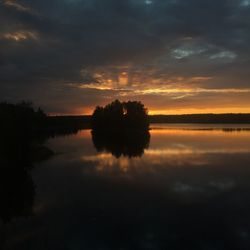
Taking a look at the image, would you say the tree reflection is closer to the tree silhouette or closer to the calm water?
A: the calm water

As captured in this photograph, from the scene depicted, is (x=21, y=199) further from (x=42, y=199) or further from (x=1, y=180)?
(x=1, y=180)

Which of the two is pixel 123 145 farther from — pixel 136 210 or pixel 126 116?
pixel 126 116

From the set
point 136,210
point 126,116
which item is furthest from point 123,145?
point 126,116

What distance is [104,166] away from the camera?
5731 centimetres

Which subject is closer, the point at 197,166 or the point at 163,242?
the point at 163,242

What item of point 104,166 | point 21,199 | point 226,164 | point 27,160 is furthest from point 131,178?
point 27,160

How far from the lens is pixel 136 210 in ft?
97.9

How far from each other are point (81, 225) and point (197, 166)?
33148 mm

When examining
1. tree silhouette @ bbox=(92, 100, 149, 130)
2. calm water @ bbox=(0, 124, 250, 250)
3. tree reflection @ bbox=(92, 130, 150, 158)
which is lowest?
calm water @ bbox=(0, 124, 250, 250)

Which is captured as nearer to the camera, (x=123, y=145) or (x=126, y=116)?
(x=123, y=145)

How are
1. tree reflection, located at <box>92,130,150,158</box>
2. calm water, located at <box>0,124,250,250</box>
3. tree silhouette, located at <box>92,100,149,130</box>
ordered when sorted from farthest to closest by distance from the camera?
1. tree silhouette, located at <box>92,100,149,130</box>
2. tree reflection, located at <box>92,130,150,158</box>
3. calm water, located at <box>0,124,250,250</box>

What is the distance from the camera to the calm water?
2275 cm

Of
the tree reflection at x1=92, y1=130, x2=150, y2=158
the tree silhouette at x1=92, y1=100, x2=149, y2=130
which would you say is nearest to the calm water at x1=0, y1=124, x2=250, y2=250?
the tree reflection at x1=92, y1=130, x2=150, y2=158

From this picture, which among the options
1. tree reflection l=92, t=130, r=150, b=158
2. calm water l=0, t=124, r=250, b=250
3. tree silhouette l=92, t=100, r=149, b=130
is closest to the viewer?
calm water l=0, t=124, r=250, b=250
